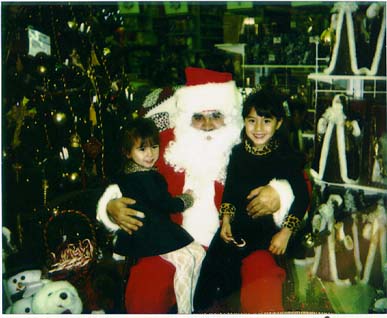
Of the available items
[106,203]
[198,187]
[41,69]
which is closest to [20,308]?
[106,203]

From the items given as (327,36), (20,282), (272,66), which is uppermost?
(327,36)

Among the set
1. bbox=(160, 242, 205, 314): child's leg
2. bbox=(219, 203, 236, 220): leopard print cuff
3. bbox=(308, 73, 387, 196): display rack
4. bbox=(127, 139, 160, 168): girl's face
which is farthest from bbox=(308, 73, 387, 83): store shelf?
bbox=(160, 242, 205, 314): child's leg

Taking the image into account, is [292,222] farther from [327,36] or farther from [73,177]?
[73,177]

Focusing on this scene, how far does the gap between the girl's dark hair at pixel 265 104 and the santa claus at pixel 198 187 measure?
2.3 inches

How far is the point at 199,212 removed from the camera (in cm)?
234

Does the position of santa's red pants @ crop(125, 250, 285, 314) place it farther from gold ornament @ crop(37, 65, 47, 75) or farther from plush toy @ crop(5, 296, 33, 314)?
gold ornament @ crop(37, 65, 47, 75)

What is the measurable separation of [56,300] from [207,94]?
1129 mm

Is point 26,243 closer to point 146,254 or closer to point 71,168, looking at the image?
point 71,168

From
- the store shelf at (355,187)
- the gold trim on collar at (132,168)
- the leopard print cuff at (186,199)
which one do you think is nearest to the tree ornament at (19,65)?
the gold trim on collar at (132,168)

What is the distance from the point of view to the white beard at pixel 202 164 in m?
2.33

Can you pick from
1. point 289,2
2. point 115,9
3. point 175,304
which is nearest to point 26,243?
point 175,304

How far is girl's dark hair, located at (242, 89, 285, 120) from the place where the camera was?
2230mm

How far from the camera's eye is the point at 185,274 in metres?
2.24

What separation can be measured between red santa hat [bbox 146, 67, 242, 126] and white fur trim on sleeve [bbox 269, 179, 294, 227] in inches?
14.1
